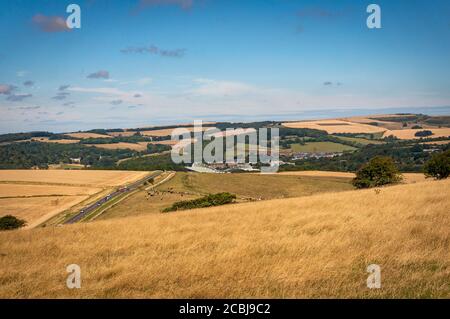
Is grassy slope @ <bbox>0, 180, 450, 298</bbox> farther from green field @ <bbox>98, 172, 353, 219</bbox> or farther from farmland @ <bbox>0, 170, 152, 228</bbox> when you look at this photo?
green field @ <bbox>98, 172, 353, 219</bbox>

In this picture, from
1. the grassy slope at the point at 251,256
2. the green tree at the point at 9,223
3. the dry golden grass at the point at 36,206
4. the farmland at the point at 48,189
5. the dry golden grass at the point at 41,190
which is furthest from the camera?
the dry golden grass at the point at 41,190

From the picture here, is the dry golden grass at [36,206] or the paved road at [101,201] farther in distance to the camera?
the dry golden grass at [36,206]

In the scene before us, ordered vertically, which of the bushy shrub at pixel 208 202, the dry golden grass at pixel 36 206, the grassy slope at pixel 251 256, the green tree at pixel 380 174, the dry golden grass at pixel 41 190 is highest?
the grassy slope at pixel 251 256

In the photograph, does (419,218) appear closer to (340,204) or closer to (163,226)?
Result: (340,204)

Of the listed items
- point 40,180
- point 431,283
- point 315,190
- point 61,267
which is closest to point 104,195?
point 40,180

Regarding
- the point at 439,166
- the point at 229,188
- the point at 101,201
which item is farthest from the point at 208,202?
the point at 229,188

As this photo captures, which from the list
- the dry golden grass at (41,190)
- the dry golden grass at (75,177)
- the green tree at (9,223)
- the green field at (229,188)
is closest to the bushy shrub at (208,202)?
the green field at (229,188)

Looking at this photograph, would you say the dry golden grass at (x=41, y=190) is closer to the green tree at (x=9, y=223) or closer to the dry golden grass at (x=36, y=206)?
the dry golden grass at (x=36, y=206)

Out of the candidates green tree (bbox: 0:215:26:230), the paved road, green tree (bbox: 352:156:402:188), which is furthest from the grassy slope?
the paved road
